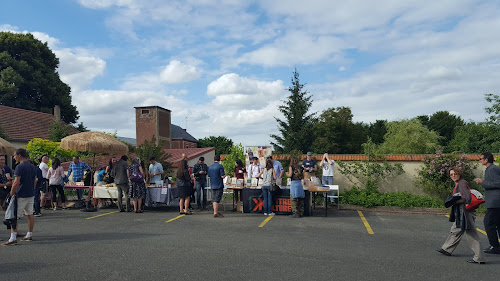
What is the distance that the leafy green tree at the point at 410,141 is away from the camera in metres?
42.5

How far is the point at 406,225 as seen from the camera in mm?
10242

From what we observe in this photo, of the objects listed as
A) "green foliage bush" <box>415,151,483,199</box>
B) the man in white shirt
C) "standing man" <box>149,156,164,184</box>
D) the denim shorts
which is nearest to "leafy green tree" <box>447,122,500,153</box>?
"green foliage bush" <box>415,151,483,199</box>

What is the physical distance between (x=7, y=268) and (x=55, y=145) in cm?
1850

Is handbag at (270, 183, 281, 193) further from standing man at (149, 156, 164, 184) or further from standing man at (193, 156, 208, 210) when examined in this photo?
standing man at (149, 156, 164, 184)

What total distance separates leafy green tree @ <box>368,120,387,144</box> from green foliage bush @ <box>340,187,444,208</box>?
148 ft

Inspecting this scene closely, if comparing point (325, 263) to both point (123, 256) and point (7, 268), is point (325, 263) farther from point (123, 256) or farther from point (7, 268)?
point (7, 268)

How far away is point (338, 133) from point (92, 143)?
3687 cm

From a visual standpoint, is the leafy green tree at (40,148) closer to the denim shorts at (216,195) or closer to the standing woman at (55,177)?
the standing woman at (55,177)

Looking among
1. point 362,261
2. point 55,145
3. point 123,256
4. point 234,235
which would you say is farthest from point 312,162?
point 55,145

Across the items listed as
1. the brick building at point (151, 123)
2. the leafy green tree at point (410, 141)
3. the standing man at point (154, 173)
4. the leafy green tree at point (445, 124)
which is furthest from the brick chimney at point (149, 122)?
the standing man at point (154, 173)

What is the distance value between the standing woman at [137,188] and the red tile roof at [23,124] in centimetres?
2113

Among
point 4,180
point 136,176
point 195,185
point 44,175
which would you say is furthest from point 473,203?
point 44,175

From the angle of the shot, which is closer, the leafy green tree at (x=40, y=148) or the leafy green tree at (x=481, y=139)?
the leafy green tree at (x=40, y=148)

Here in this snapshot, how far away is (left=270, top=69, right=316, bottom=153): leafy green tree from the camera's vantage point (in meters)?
35.8
